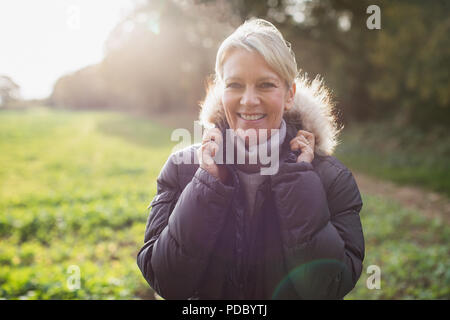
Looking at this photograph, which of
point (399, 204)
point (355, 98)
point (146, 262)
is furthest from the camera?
point (355, 98)

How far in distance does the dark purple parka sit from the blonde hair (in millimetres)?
213

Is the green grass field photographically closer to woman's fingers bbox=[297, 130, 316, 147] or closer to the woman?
the woman

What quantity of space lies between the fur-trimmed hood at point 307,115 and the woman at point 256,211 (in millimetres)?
18

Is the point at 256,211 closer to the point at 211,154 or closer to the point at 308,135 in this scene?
the point at 211,154

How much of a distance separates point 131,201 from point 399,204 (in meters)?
6.40

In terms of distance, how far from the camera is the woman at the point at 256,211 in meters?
1.79

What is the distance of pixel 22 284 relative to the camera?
3941mm

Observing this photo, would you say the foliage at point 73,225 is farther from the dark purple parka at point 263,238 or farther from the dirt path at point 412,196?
the dirt path at point 412,196

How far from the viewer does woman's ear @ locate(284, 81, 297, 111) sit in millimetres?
2086

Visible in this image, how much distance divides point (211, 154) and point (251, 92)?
386 millimetres

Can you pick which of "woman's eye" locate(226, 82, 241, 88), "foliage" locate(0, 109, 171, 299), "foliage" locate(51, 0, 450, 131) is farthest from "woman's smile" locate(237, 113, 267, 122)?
"foliage" locate(0, 109, 171, 299)

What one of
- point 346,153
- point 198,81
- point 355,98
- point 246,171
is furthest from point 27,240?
point 198,81

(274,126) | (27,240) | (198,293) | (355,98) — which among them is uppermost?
(355,98)

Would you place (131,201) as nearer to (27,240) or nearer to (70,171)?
(27,240)
